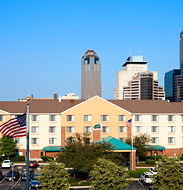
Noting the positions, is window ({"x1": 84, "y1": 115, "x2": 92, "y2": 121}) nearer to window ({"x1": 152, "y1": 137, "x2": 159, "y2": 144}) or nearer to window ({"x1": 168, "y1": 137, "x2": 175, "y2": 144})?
window ({"x1": 152, "y1": 137, "x2": 159, "y2": 144})

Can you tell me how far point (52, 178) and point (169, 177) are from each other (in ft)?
36.7

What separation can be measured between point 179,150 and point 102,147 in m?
33.8

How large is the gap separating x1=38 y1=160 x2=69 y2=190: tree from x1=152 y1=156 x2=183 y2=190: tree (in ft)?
29.3

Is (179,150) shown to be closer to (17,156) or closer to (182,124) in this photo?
(182,124)

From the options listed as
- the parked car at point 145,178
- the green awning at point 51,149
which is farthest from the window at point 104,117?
the parked car at point 145,178

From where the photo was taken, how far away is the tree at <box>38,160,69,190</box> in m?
31.5

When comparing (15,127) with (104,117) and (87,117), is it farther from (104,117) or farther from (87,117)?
(104,117)

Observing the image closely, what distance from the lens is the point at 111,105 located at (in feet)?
238

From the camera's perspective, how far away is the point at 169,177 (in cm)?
3109

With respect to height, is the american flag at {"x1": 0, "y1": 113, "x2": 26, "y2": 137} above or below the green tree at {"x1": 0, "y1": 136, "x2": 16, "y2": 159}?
above

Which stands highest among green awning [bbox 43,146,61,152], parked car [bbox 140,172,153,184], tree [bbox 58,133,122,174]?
tree [bbox 58,133,122,174]

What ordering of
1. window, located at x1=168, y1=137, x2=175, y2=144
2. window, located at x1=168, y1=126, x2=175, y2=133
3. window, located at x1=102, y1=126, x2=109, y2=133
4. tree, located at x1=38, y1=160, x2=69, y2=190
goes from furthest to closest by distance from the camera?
1. window, located at x1=168, y1=126, x2=175, y2=133
2. window, located at x1=168, y1=137, x2=175, y2=144
3. window, located at x1=102, y1=126, x2=109, y2=133
4. tree, located at x1=38, y1=160, x2=69, y2=190

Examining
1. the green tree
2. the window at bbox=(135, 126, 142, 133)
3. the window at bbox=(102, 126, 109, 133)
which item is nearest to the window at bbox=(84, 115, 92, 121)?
the window at bbox=(102, 126, 109, 133)

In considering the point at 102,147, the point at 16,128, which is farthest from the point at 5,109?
the point at 16,128
